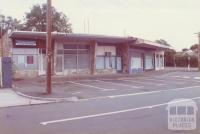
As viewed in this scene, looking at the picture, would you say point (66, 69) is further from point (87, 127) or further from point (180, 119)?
point (180, 119)

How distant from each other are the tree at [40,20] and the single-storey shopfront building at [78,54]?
3201cm

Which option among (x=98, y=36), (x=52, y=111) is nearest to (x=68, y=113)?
(x=52, y=111)

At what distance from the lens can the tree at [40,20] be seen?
74750mm

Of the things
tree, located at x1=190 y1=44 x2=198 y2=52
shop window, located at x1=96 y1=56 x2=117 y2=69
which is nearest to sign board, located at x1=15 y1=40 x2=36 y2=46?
shop window, located at x1=96 y1=56 x2=117 y2=69

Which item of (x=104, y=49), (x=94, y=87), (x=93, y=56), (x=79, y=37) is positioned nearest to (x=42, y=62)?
(x=79, y=37)

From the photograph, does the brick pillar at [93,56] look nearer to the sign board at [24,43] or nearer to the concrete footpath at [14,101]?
the sign board at [24,43]

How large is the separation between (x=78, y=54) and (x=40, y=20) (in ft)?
127

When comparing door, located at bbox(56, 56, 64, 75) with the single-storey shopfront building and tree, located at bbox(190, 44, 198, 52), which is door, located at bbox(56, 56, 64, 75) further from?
tree, located at bbox(190, 44, 198, 52)

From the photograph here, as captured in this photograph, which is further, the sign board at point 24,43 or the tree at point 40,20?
the tree at point 40,20

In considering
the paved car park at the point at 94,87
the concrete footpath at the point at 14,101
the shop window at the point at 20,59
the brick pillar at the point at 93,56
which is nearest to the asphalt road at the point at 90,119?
the concrete footpath at the point at 14,101

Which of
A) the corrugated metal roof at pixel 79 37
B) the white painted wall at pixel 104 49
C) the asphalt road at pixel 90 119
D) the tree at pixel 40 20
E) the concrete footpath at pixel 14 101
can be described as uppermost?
the tree at pixel 40 20

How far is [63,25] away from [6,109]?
206 ft

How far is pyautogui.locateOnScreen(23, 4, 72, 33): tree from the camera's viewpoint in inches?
2943

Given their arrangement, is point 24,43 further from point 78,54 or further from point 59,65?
point 78,54
